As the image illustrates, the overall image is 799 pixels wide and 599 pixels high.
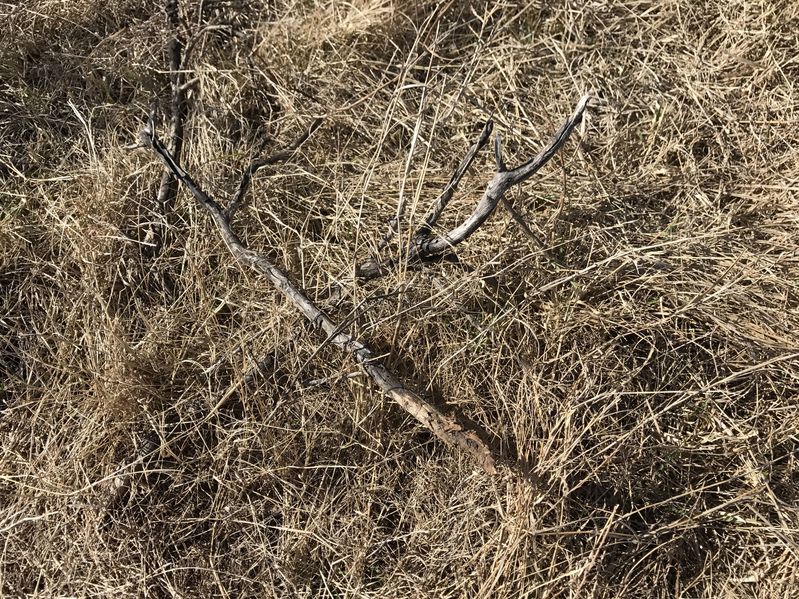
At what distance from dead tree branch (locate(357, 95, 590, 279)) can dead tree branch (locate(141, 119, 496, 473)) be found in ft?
0.68

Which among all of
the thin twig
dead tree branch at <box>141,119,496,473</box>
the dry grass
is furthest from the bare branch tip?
the thin twig

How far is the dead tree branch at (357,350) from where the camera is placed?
5.41ft

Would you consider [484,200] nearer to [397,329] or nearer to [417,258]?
[417,258]

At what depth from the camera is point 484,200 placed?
5.24 ft

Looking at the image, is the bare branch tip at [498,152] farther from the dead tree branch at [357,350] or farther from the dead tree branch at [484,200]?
the dead tree branch at [357,350]

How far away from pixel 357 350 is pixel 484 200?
0.51 meters

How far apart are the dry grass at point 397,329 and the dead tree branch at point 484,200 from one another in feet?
0.23

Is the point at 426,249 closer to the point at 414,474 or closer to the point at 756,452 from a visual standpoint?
the point at 414,474

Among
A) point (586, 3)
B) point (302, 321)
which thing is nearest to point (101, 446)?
point (302, 321)

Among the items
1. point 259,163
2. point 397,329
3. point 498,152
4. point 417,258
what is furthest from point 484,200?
point 259,163

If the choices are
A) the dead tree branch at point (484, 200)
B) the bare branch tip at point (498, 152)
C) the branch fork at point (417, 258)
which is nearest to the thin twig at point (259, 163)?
the branch fork at point (417, 258)

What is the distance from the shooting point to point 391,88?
7.30ft

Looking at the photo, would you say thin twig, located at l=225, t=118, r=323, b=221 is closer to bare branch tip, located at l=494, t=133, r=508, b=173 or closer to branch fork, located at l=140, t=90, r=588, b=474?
branch fork, located at l=140, t=90, r=588, b=474

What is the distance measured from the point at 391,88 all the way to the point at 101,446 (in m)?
1.46
